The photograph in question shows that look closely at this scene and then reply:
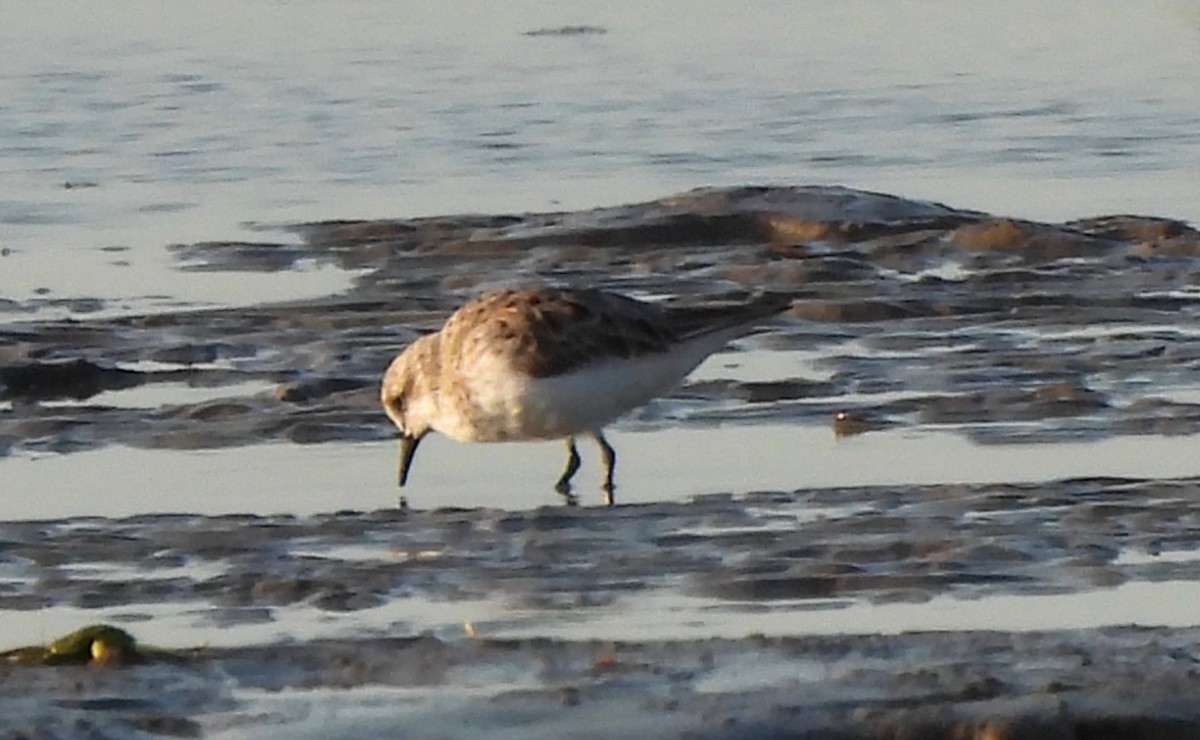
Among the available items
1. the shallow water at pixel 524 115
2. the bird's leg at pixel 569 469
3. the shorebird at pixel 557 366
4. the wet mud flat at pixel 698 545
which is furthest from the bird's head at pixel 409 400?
the shallow water at pixel 524 115

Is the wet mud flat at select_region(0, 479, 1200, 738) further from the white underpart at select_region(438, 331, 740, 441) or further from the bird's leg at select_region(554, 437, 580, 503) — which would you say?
the white underpart at select_region(438, 331, 740, 441)

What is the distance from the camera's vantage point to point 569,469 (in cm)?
938

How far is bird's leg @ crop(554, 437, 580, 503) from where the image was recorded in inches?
361

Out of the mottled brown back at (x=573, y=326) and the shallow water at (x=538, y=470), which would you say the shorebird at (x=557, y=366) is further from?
the shallow water at (x=538, y=470)

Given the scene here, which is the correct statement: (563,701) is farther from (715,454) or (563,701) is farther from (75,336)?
(75,336)

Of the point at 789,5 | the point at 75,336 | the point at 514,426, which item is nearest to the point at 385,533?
the point at 514,426

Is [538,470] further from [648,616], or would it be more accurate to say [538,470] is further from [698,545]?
[648,616]

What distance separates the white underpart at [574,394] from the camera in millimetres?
9211

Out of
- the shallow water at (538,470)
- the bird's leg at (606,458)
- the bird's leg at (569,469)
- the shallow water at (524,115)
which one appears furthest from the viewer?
the shallow water at (524,115)

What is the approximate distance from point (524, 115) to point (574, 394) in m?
8.48

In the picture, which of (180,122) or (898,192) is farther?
(180,122)

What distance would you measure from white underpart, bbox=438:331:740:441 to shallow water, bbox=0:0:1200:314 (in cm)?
319

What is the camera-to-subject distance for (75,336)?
11414 millimetres

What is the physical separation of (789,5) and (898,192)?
7662 millimetres
